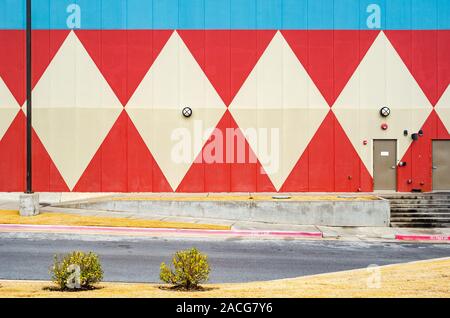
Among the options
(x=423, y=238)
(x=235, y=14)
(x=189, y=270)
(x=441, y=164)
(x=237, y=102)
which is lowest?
(x=423, y=238)

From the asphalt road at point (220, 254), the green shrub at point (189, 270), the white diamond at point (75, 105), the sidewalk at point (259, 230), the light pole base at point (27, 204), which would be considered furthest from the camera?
the white diamond at point (75, 105)

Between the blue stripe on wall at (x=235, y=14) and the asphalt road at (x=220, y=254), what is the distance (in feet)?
40.7

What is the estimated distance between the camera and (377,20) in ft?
83.5

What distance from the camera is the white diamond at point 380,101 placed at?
25.4 m

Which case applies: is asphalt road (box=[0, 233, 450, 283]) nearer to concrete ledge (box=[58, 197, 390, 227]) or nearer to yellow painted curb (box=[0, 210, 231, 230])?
yellow painted curb (box=[0, 210, 231, 230])

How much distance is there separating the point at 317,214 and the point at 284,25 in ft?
32.3

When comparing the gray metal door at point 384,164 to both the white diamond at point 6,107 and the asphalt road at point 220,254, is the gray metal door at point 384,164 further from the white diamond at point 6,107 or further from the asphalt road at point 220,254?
the white diamond at point 6,107

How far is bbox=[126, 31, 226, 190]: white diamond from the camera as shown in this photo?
2539 cm

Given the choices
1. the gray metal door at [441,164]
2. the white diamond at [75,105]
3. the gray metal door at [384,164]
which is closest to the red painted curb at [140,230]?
the white diamond at [75,105]

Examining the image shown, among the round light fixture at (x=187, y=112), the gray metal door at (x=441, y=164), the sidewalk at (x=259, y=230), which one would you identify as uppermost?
the round light fixture at (x=187, y=112)

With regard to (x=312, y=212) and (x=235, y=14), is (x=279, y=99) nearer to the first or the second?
(x=235, y=14)

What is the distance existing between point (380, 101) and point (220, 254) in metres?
14.5

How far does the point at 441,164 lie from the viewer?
25.9 metres

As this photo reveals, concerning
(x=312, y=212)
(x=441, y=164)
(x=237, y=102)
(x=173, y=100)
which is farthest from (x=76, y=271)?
(x=441, y=164)
